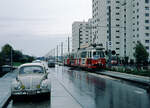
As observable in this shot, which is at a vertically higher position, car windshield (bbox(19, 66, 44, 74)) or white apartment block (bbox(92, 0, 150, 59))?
white apartment block (bbox(92, 0, 150, 59))

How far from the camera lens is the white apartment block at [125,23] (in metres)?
67.3

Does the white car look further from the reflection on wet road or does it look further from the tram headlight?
the reflection on wet road

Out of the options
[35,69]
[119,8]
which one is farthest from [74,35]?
[35,69]

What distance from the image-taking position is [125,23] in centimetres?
7806

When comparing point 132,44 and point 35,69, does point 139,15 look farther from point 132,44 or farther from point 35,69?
point 35,69

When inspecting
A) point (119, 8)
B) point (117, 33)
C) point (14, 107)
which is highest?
point (119, 8)

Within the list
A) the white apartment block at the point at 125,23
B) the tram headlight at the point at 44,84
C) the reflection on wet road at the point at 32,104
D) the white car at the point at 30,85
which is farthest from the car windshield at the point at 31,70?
the white apartment block at the point at 125,23

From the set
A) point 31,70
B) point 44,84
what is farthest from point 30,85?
point 31,70

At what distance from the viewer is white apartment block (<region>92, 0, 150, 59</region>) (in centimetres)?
6733

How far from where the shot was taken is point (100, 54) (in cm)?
2822

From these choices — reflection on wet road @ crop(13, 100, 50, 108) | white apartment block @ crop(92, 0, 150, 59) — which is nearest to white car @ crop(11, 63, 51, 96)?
reflection on wet road @ crop(13, 100, 50, 108)

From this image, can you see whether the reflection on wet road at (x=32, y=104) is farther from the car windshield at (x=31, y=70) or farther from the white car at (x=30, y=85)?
the car windshield at (x=31, y=70)

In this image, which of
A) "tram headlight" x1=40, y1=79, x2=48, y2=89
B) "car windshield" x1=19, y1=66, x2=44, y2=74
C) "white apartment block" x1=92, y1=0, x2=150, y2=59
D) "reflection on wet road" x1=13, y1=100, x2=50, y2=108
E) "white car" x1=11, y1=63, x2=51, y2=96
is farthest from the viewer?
"white apartment block" x1=92, y1=0, x2=150, y2=59

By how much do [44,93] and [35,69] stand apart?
1.85 meters
